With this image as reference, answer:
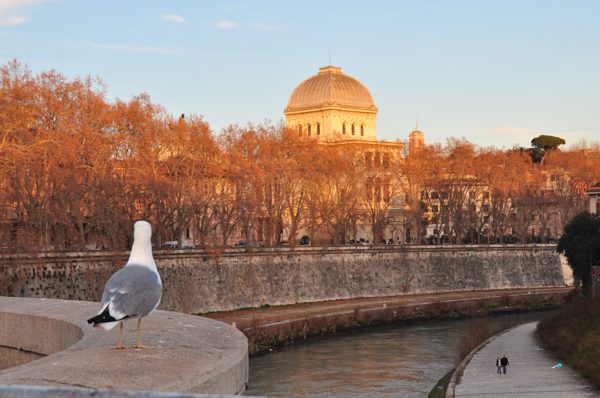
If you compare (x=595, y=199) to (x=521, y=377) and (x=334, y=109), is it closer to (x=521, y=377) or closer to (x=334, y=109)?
(x=521, y=377)

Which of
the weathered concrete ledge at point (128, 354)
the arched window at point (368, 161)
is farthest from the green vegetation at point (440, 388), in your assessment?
the arched window at point (368, 161)

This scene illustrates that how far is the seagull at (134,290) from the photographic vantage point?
1013 cm

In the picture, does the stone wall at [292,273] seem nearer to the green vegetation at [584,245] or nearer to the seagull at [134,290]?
the green vegetation at [584,245]

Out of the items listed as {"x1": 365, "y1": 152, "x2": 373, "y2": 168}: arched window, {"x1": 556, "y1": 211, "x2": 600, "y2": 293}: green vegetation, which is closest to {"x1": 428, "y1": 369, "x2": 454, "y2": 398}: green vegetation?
{"x1": 556, "y1": 211, "x2": 600, "y2": 293}: green vegetation

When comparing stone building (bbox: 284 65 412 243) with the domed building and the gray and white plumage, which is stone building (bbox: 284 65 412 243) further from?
the gray and white plumage

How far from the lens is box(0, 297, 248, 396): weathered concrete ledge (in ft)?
28.4

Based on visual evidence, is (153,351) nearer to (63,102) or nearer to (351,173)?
(63,102)

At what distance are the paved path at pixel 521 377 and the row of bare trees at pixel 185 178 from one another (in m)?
23.9

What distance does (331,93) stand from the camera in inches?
4934

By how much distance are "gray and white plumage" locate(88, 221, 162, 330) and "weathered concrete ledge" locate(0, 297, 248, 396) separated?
39cm

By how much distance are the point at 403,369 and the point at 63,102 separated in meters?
27.0

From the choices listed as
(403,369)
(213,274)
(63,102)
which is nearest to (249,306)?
(213,274)

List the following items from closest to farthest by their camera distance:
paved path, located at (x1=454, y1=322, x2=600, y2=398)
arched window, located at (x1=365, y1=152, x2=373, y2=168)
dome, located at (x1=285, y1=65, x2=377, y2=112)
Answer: paved path, located at (x1=454, y1=322, x2=600, y2=398)
arched window, located at (x1=365, y1=152, x2=373, y2=168)
dome, located at (x1=285, y1=65, x2=377, y2=112)

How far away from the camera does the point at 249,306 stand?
63312 millimetres
